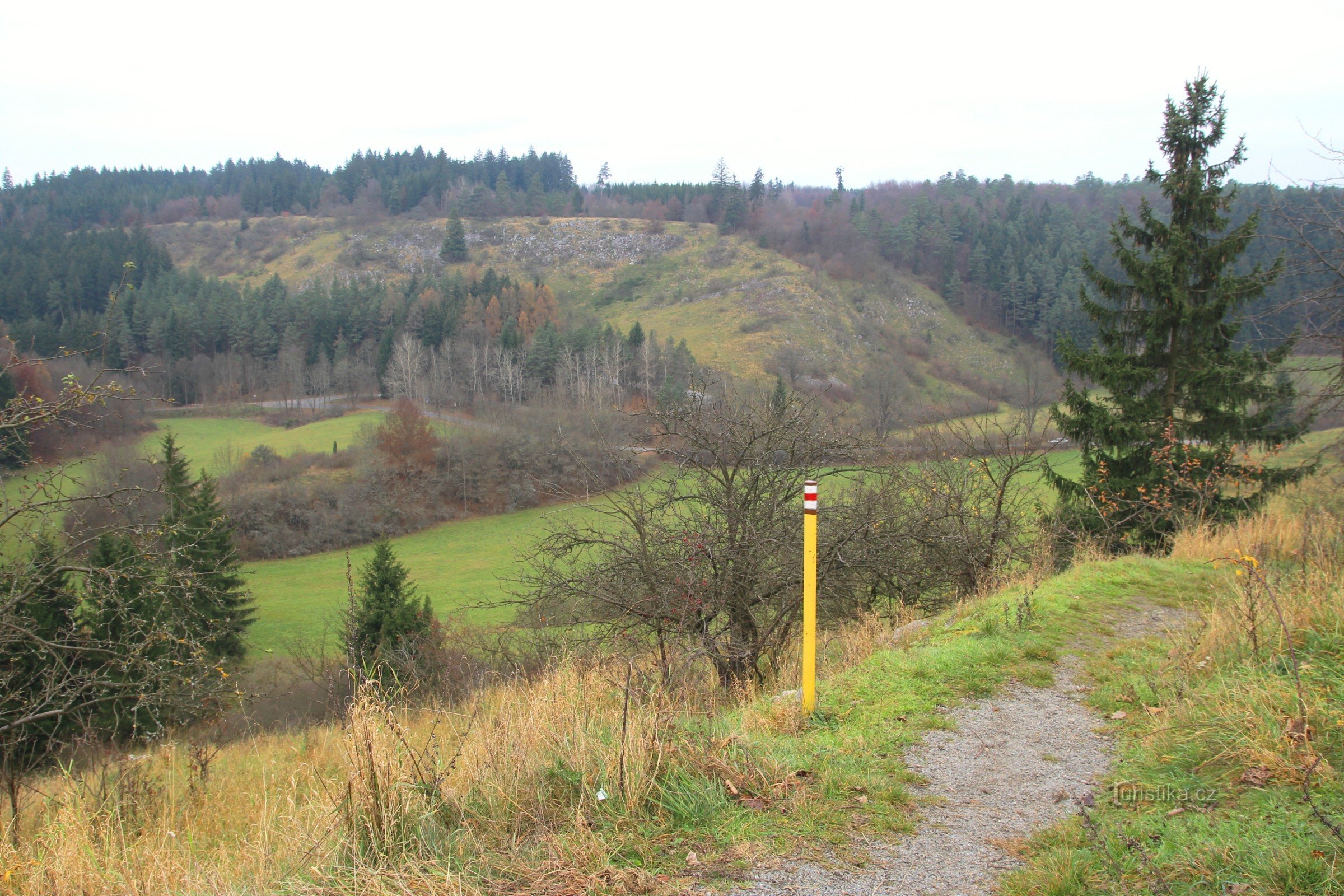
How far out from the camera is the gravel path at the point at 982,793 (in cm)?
320

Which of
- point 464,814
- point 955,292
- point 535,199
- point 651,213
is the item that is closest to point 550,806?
point 464,814

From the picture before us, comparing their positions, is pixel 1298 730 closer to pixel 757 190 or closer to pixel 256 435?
pixel 256 435

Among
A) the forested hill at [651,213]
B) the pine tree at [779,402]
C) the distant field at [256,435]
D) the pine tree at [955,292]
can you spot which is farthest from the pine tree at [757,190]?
the pine tree at [779,402]

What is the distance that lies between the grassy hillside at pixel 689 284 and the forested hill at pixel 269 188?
1318 cm

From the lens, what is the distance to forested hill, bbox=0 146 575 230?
147500 mm

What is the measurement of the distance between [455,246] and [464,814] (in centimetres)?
13273

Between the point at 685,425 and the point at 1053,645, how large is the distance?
15.9 feet

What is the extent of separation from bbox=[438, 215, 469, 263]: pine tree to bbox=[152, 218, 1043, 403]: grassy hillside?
1.83 m

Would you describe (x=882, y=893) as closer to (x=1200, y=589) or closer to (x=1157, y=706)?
(x=1157, y=706)

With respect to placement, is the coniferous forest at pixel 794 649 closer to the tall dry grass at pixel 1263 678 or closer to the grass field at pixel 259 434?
the tall dry grass at pixel 1263 678

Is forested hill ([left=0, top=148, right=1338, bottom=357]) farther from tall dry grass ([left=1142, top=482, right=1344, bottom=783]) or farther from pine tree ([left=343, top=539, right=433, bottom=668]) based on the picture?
tall dry grass ([left=1142, top=482, right=1344, bottom=783])

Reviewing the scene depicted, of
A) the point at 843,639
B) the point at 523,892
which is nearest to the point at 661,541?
the point at 843,639

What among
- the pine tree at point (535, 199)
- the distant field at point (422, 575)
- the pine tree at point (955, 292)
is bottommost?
the distant field at point (422, 575)

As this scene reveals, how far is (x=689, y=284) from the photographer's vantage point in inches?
4281
